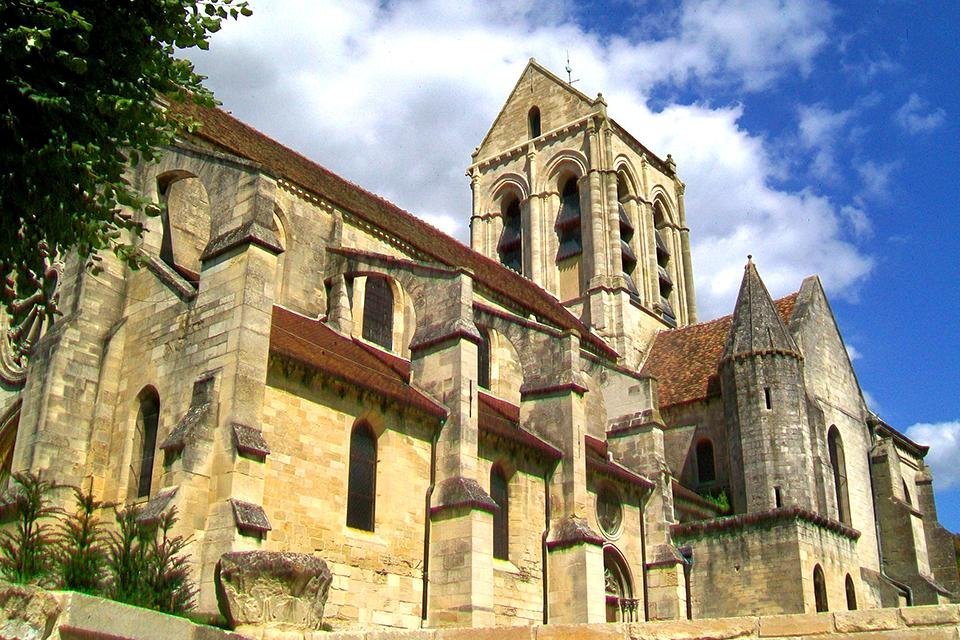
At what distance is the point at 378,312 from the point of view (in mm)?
20578

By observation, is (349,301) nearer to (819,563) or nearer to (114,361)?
(114,361)

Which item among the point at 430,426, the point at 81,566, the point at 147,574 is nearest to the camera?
the point at 81,566

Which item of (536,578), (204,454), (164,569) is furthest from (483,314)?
(164,569)

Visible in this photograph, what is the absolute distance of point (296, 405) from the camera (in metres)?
14.9

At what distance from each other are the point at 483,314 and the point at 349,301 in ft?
11.1

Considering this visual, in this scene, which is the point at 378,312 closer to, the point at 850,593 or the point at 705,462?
the point at 705,462

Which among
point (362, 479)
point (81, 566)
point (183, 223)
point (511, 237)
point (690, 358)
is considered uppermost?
point (511, 237)

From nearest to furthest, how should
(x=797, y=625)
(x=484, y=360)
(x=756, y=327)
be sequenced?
(x=797, y=625)
(x=484, y=360)
(x=756, y=327)

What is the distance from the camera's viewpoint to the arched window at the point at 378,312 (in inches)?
797

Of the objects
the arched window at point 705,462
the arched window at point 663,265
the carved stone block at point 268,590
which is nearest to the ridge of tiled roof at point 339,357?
the carved stone block at point 268,590

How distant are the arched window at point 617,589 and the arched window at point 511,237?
1831 centimetres

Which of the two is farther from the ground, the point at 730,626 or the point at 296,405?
the point at 296,405

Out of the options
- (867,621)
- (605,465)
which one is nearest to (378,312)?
(605,465)

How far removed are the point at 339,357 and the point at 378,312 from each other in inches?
155
